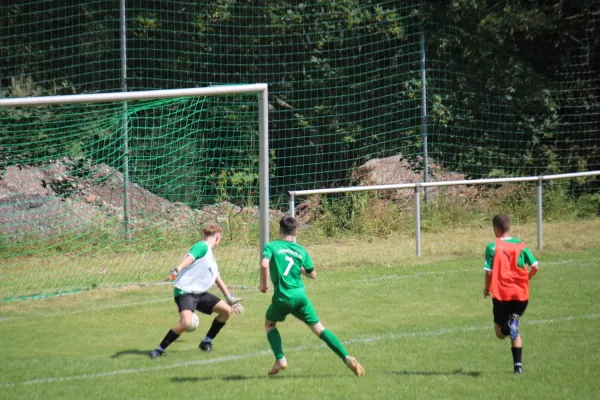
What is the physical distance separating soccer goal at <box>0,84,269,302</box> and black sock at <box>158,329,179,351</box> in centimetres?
340

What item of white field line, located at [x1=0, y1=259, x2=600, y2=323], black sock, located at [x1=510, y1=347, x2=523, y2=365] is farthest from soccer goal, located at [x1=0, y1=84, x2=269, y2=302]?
black sock, located at [x1=510, y1=347, x2=523, y2=365]

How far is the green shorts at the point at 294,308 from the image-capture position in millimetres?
7148

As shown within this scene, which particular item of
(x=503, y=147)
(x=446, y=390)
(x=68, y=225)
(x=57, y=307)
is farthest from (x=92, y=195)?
(x=503, y=147)

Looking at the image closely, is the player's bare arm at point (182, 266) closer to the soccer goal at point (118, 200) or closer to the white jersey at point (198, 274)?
the white jersey at point (198, 274)

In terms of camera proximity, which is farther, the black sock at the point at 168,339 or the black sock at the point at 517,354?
the black sock at the point at 168,339

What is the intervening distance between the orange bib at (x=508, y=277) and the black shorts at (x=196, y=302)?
108 inches

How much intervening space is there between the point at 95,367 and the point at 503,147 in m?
14.0

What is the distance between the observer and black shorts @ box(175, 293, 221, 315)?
8.25m

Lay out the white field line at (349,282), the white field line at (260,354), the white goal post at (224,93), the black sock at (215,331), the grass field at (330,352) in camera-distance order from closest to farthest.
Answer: the grass field at (330,352) → the white field line at (260,354) → the black sock at (215,331) → the white goal post at (224,93) → the white field line at (349,282)

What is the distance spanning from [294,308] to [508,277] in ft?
5.98

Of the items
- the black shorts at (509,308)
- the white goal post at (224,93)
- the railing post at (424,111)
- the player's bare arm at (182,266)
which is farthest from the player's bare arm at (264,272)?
the railing post at (424,111)

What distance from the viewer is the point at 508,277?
7.27 metres

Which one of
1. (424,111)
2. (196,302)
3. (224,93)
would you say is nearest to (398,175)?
(424,111)

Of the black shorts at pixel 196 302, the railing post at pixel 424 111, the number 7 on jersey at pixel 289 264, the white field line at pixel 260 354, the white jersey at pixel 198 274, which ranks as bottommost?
the white field line at pixel 260 354
